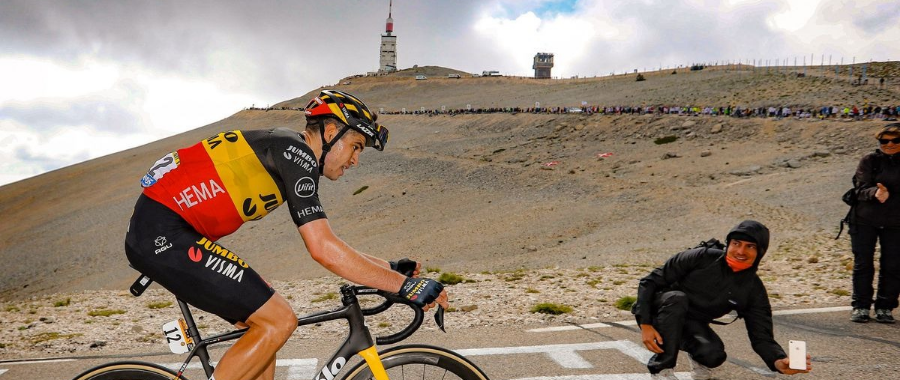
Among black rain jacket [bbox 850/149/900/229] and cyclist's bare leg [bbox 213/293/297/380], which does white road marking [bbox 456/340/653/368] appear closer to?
cyclist's bare leg [bbox 213/293/297/380]

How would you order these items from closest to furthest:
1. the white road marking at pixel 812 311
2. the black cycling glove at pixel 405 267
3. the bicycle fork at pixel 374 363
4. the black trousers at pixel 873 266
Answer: the bicycle fork at pixel 374 363 < the black cycling glove at pixel 405 267 < the black trousers at pixel 873 266 < the white road marking at pixel 812 311

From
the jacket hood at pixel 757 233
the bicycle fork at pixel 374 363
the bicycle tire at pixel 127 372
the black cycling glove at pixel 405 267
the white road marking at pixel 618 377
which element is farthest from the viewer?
the white road marking at pixel 618 377

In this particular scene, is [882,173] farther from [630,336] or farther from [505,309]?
[505,309]

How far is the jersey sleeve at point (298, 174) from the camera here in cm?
264

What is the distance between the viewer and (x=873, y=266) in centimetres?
658

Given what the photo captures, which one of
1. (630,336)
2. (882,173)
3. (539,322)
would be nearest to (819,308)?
(882,173)

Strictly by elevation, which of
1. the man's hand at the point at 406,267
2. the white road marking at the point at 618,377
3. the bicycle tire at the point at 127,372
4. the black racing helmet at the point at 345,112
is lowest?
the white road marking at the point at 618,377

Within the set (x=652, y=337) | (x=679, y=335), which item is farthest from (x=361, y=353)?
(x=679, y=335)

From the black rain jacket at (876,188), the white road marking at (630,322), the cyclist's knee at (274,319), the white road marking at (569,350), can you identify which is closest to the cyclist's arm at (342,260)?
the cyclist's knee at (274,319)

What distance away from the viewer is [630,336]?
614 cm

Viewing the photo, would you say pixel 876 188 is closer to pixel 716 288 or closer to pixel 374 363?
pixel 716 288

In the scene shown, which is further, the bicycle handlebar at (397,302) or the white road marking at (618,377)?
the white road marking at (618,377)

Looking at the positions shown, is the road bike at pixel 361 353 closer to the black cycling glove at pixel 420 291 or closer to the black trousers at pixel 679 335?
the black cycling glove at pixel 420 291

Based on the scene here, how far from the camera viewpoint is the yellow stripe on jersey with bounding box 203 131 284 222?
289 cm
